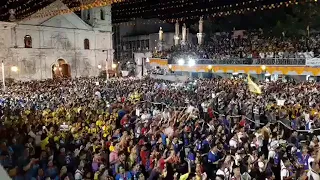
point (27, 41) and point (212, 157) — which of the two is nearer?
point (212, 157)

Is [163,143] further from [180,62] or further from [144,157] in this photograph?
[180,62]

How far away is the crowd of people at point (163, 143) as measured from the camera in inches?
338

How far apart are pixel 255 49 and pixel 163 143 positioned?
26.8 m

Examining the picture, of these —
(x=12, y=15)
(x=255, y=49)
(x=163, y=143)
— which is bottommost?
(x=163, y=143)

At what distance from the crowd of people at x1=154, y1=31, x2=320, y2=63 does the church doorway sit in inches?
470

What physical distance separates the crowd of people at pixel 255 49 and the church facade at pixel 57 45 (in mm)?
9864

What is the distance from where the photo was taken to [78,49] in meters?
48.5

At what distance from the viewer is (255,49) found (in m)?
35.5

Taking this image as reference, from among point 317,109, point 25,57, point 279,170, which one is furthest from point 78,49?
point 279,170

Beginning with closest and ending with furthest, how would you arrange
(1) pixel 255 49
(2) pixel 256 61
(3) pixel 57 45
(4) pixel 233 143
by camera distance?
(4) pixel 233 143 → (2) pixel 256 61 → (1) pixel 255 49 → (3) pixel 57 45

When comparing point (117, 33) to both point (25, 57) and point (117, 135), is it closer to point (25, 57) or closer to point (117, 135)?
point (25, 57)

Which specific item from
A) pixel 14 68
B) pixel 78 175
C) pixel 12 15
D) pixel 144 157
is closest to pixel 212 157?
pixel 144 157

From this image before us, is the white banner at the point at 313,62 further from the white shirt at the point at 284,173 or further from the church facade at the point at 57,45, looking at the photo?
the church facade at the point at 57,45

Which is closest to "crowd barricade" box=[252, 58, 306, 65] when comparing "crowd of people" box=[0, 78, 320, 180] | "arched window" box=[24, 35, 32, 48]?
"crowd of people" box=[0, 78, 320, 180]
